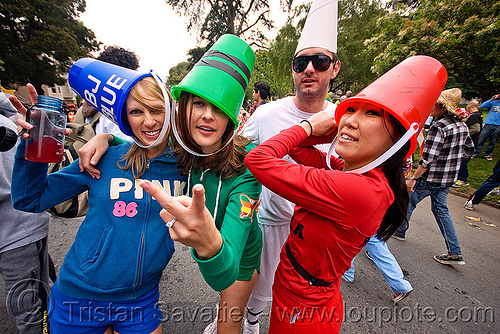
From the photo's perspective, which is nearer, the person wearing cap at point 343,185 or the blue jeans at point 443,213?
the person wearing cap at point 343,185

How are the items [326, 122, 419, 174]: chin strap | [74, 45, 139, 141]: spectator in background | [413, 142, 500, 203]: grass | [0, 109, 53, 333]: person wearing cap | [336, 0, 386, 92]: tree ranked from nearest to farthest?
[326, 122, 419, 174]: chin strap → [0, 109, 53, 333]: person wearing cap → [74, 45, 139, 141]: spectator in background → [413, 142, 500, 203]: grass → [336, 0, 386, 92]: tree

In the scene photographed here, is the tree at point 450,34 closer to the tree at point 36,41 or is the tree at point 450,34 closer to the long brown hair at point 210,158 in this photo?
the long brown hair at point 210,158

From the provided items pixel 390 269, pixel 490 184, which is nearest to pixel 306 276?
pixel 390 269

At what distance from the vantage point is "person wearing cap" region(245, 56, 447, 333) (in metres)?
1.01

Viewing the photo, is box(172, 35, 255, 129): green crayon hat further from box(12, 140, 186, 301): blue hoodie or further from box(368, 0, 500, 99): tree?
box(368, 0, 500, 99): tree

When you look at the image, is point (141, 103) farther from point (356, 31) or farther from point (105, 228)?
point (356, 31)

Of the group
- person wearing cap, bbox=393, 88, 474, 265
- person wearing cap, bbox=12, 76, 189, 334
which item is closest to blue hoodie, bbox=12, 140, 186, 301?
person wearing cap, bbox=12, 76, 189, 334

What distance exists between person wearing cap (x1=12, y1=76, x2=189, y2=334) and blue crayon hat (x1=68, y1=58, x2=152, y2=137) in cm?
1

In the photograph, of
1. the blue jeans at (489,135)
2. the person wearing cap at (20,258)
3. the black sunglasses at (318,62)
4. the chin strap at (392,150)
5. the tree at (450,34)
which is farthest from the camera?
the blue jeans at (489,135)

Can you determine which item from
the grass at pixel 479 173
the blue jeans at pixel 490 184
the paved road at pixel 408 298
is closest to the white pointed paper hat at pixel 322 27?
the paved road at pixel 408 298

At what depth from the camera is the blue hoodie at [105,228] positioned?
110 centimetres

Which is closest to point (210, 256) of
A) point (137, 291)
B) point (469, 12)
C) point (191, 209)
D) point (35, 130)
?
point (191, 209)

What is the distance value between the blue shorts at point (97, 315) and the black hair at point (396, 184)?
1.56 m

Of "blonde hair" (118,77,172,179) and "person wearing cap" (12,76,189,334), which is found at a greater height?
"blonde hair" (118,77,172,179)
